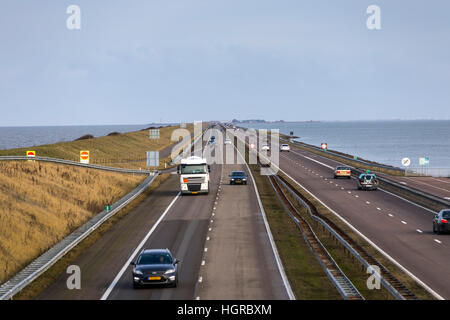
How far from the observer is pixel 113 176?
7262 centimetres

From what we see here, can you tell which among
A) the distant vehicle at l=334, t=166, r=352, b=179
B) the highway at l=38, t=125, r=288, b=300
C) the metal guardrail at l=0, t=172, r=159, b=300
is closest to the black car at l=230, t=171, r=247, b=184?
the highway at l=38, t=125, r=288, b=300

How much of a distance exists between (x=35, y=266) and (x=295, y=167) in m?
65.6

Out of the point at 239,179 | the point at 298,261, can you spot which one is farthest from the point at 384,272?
the point at 239,179

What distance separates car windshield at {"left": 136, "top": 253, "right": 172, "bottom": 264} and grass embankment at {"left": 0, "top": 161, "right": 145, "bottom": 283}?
6922 mm

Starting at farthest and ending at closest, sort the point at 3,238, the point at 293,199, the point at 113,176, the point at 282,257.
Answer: the point at 113,176, the point at 293,199, the point at 3,238, the point at 282,257

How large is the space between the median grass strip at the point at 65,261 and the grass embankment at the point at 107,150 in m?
45.4

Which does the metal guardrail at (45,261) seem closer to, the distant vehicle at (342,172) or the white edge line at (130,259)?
the white edge line at (130,259)

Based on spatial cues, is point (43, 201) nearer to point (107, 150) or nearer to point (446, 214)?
point (446, 214)

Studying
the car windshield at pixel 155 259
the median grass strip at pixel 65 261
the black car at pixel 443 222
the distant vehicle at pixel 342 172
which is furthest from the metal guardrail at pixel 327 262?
the distant vehicle at pixel 342 172

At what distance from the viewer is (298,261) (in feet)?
104

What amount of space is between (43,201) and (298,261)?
2406 cm

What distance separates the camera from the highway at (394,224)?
29.7 meters
